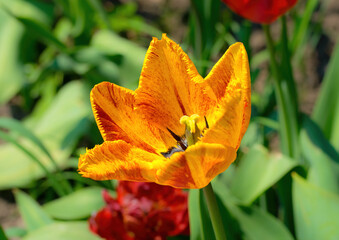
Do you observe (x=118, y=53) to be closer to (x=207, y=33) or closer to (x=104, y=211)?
(x=207, y=33)

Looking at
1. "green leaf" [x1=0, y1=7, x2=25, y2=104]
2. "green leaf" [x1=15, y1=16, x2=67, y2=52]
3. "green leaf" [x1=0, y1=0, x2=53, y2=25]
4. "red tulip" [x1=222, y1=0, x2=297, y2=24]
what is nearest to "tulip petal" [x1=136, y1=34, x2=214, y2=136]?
"red tulip" [x1=222, y1=0, x2=297, y2=24]

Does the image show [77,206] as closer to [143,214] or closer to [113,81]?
[143,214]

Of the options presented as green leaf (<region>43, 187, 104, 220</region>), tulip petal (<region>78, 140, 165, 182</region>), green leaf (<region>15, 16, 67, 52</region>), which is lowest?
green leaf (<region>43, 187, 104, 220</region>)

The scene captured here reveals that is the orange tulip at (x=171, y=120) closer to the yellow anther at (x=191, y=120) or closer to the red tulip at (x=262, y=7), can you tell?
the yellow anther at (x=191, y=120)

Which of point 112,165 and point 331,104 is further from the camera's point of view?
point 331,104

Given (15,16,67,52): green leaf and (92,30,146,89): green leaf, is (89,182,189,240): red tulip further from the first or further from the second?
(15,16,67,52): green leaf

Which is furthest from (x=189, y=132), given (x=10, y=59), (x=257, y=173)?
(x=10, y=59)
